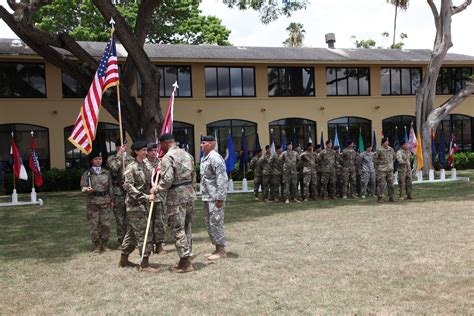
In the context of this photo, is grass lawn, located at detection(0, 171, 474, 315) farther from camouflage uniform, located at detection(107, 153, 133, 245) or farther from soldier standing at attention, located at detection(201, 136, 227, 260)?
camouflage uniform, located at detection(107, 153, 133, 245)

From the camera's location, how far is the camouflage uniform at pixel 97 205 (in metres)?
8.98

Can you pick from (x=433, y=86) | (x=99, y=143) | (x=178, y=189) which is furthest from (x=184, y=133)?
(x=178, y=189)

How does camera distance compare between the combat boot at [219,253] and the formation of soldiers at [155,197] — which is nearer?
the formation of soldiers at [155,197]

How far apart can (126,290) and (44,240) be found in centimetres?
458

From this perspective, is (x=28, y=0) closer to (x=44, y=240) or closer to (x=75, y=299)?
(x=44, y=240)

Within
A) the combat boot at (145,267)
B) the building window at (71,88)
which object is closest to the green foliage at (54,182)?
the building window at (71,88)

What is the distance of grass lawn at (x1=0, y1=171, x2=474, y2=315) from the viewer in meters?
5.62

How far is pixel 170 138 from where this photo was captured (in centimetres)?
766

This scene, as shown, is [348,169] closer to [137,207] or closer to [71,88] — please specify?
[137,207]

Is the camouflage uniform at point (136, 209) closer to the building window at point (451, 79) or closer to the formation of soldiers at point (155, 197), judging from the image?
the formation of soldiers at point (155, 197)

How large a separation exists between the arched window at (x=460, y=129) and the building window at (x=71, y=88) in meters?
20.6

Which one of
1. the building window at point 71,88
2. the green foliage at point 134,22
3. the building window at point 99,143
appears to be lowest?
the building window at point 99,143

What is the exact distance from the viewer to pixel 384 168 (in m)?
14.6

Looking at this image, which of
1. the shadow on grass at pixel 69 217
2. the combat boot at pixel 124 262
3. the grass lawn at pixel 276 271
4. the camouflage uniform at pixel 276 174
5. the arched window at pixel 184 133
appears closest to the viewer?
the grass lawn at pixel 276 271
